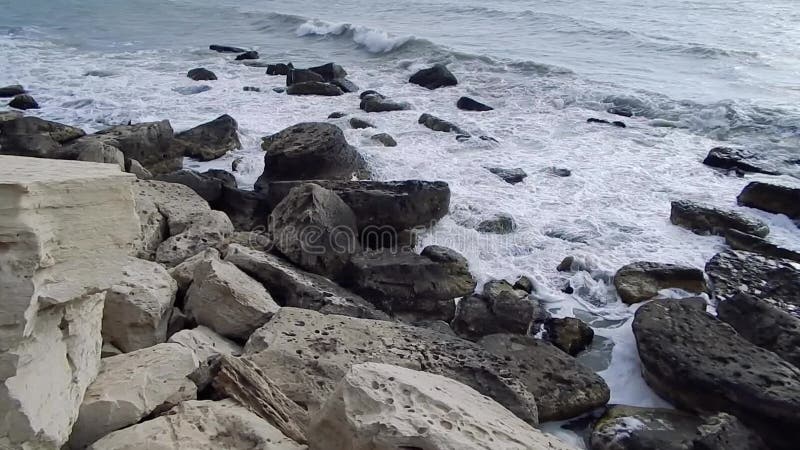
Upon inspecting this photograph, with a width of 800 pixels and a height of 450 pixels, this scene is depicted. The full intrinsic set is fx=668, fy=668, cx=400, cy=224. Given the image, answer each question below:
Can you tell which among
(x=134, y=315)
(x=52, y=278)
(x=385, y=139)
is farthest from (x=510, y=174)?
(x=52, y=278)

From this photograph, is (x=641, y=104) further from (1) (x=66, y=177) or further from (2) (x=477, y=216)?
(1) (x=66, y=177)

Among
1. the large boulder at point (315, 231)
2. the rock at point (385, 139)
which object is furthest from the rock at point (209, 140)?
the large boulder at point (315, 231)

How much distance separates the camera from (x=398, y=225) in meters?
6.39

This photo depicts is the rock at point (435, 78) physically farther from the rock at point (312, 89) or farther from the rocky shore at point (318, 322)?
the rocky shore at point (318, 322)

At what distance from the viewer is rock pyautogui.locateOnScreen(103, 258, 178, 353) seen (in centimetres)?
355

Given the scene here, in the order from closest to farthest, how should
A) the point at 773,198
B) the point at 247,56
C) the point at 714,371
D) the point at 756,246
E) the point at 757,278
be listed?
the point at 714,371 → the point at 757,278 → the point at 756,246 → the point at 773,198 → the point at 247,56

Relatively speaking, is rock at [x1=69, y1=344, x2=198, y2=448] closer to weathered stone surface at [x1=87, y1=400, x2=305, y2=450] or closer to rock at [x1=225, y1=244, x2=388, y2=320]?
weathered stone surface at [x1=87, y1=400, x2=305, y2=450]

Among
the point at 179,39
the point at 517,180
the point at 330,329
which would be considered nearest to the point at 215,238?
the point at 330,329

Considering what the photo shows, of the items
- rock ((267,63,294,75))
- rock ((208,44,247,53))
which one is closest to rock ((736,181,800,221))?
rock ((267,63,294,75))

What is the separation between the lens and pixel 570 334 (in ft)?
17.2

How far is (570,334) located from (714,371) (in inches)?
46.5

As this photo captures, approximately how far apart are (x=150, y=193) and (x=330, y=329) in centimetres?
251

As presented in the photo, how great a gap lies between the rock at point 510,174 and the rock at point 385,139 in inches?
59.6

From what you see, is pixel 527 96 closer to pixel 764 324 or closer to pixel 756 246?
pixel 756 246
